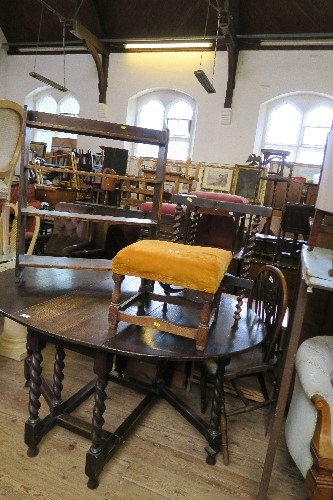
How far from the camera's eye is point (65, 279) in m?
2.15

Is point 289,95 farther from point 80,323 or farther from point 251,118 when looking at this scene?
point 80,323

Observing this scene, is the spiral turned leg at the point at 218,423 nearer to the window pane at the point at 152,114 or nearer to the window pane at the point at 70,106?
the window pane at the point at 152,114

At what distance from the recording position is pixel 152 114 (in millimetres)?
10227

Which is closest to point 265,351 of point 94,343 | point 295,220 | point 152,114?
point 94,343

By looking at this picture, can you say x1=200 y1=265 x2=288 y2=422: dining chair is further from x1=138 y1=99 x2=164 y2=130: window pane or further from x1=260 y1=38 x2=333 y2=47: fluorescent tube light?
x1=138 y1=99 x2=164 y2=130: window pane

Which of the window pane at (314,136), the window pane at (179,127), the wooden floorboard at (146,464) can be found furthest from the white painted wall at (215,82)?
the wooden floorboard at (146,464)

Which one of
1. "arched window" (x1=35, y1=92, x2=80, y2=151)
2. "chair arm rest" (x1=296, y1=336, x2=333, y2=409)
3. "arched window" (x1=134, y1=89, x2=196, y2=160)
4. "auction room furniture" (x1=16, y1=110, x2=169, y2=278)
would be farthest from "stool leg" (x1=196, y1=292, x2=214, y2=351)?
"arched window" (x1=35, y1=92, x2=80, y2=151)

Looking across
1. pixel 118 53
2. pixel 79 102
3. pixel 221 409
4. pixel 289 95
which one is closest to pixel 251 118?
pixel 289 95

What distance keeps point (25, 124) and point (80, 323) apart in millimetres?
976

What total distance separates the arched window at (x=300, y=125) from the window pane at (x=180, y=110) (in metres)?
2.09

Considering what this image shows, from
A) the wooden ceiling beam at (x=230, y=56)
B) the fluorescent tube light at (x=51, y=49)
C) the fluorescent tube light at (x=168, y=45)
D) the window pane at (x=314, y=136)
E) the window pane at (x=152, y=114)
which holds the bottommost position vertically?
the window pane at (x=314, y=136)

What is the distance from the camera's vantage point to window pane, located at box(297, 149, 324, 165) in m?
8.72

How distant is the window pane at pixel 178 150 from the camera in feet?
32.8

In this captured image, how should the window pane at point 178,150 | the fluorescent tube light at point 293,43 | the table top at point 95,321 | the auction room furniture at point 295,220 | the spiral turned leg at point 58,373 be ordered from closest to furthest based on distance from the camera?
the table top at point 95,321 → the spiral turned leg at point 58,373 → the auction room furniture at point 295,220 → the fluorescent tube light at point 293,43 → the window pane at point 178,150
